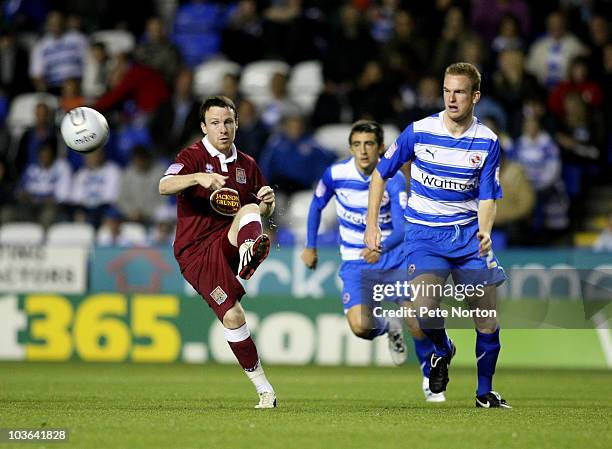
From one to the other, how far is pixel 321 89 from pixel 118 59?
3342 mm

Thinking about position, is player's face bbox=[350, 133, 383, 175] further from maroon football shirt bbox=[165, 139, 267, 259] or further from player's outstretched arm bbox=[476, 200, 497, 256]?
player's outstretched arm bbox=[476, 200, 497, 256]

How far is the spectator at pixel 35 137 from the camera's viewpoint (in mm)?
18953

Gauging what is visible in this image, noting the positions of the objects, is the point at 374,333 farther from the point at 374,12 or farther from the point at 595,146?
the point at 374,12

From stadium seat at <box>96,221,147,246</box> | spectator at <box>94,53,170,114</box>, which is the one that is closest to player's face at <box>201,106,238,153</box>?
stadium seat at <box>96,221,147,246</box>

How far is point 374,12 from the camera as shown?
19.7 meters

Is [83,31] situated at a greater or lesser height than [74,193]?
greater

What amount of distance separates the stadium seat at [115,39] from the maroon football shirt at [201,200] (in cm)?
1185

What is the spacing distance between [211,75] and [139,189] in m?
2.58

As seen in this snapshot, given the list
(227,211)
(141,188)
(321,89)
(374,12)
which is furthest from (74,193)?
(227,211)

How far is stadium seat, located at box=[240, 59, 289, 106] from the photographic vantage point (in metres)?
19.1

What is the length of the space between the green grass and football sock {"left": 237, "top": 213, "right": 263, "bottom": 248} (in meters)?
1.24

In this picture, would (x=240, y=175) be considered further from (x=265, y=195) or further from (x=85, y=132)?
(x=85, y=132)

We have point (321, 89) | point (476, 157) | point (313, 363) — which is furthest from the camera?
point (321, 89)

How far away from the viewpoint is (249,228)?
8672 mm
